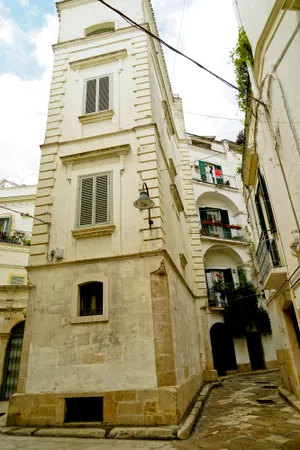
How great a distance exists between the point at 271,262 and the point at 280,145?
2.92 metres

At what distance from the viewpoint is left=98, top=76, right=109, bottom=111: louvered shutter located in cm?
1118

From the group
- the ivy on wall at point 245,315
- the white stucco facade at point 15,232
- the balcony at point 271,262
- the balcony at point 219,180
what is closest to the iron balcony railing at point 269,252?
the balcony at point 271,262

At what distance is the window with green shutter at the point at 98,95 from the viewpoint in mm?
11203

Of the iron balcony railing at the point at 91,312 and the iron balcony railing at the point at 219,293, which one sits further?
the iron balcony railing at the point at 219,293

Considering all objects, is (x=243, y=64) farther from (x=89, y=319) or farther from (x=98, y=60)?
(x=89, y=319)

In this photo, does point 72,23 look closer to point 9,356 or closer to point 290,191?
point 290,191

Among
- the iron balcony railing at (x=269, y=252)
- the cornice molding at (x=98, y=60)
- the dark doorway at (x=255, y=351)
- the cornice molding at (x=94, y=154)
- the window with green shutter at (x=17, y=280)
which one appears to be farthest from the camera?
the dark doorway at (x=255, y=351)

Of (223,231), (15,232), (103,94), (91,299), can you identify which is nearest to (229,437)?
(91,299)

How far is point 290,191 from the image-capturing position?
20.9 ft

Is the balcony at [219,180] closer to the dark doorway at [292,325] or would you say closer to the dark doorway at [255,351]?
the dark doorway at [255,351]

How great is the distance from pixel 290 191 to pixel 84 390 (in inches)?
255

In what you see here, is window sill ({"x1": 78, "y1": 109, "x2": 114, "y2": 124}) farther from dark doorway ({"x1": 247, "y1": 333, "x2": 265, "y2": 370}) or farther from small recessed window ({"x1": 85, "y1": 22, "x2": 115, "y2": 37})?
dark doorway ({"x1": 247, "y1": 333, "x2": 265, "y2": 370})

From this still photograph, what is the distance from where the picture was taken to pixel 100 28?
14.1 meters

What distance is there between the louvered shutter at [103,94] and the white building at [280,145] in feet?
16.5
